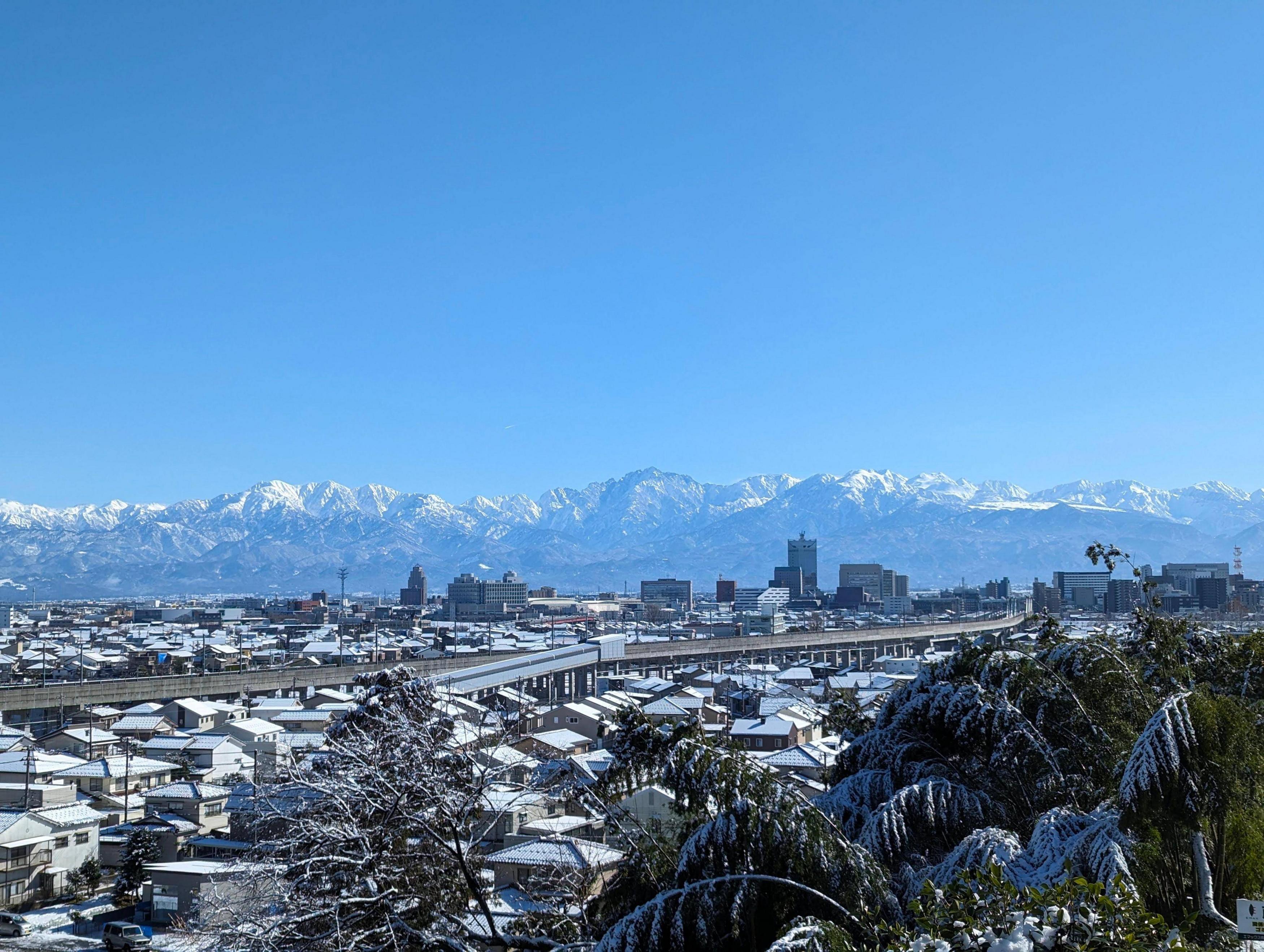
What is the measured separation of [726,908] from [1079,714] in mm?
4933

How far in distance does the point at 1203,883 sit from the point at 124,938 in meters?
18.1

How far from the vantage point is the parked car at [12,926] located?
1934 cm

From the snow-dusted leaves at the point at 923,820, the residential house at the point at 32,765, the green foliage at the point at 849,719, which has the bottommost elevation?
the residential house at the point at 32,765

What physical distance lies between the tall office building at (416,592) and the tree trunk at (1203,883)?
18060 centimetres

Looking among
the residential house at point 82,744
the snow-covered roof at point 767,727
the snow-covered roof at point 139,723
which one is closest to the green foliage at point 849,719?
the snow-covered roof at point 767,727

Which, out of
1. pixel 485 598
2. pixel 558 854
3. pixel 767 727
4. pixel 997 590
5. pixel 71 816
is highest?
pixel 558 854

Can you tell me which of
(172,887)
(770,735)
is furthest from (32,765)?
(770,735)

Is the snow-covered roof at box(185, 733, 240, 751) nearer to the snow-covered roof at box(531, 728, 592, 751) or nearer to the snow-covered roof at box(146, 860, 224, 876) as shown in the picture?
the snow-covered roof at box(531, 728, 592, 751)

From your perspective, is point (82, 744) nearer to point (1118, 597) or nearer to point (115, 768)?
point (115, 768)

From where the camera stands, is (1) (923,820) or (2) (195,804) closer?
(1) (923,820)

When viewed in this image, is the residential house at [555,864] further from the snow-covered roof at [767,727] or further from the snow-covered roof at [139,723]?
the snow-covered roof at [139,723]

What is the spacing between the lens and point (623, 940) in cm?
564

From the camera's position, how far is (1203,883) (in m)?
6.39

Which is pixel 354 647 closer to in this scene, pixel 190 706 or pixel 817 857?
pixel 190 706
